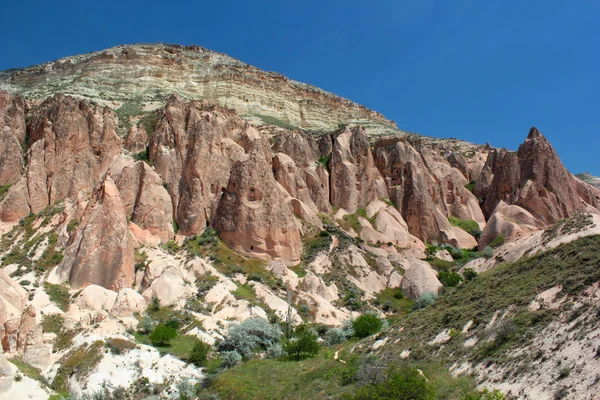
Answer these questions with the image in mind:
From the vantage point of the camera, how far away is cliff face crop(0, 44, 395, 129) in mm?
73625

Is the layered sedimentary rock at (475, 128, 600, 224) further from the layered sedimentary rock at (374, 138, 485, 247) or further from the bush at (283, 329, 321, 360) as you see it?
the bush at (283, 329, 321, 360)

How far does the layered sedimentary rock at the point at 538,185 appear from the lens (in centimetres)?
5709

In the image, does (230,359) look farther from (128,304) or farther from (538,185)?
(538,185)

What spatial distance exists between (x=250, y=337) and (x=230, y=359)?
7.19 feet

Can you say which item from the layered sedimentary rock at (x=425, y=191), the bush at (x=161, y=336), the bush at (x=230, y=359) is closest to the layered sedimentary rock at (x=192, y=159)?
the bush at (x=161, y=336)

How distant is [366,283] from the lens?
43.2 metres

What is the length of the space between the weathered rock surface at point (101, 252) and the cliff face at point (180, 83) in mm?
37878

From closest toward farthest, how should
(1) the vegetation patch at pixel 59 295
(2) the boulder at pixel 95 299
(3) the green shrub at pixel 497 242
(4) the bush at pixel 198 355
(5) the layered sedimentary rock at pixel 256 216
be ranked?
(4) the bush at pixel 198 355, (1) the vegetation patch at pixel 59 295, (2) the boulder at pixel 95 299, (5) the layered sedimentary rock at pixel 256 216, (3) the green shrub at pixel 497 242

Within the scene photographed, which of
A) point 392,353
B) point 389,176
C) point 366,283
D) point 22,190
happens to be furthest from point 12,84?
point 392,353

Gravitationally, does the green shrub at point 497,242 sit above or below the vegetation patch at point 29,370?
above

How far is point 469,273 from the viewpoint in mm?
43281

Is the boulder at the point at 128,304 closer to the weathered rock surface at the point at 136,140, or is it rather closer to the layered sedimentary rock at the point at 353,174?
the weathered rock surface at the point at 136,140

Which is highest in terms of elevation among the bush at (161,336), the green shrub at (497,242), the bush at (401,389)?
the green shrub at (497,242)

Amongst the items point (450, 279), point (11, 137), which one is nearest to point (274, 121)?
point (11, 137)
